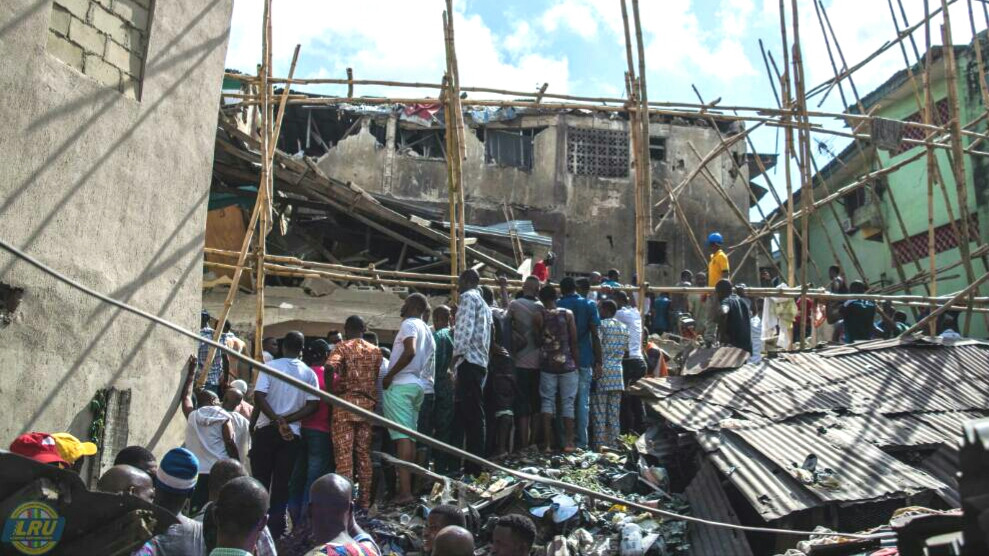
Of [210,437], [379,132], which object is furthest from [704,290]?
[379,132]

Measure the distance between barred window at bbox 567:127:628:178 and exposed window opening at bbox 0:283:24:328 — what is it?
51.5ft

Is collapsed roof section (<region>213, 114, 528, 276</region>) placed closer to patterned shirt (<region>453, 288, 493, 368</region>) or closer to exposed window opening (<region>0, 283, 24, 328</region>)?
patterned shirt (<region>453, 288, 493, 368</region>)

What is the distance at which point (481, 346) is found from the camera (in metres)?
7.32

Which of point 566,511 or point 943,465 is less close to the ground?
point 943,465

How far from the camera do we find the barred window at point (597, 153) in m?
20.5

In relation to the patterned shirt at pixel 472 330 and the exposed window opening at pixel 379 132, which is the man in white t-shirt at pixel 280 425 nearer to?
the patterned shirt at pixel 472 330

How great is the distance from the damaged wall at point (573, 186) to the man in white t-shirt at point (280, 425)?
41.6ft

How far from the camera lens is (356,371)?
6.79m

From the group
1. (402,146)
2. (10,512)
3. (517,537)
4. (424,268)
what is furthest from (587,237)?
(10,512)

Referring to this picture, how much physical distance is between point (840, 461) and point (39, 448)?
4973mm

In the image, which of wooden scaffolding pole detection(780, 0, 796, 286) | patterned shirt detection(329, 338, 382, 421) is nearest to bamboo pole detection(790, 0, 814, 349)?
wooden scaffolding pole detection(780, 0, 796, 286)

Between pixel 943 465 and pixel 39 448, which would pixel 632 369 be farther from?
pixel 39 448

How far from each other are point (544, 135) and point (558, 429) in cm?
1308

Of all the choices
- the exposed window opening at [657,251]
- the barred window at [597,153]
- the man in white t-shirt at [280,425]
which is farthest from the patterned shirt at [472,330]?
the exposed window opening at [657,251]
